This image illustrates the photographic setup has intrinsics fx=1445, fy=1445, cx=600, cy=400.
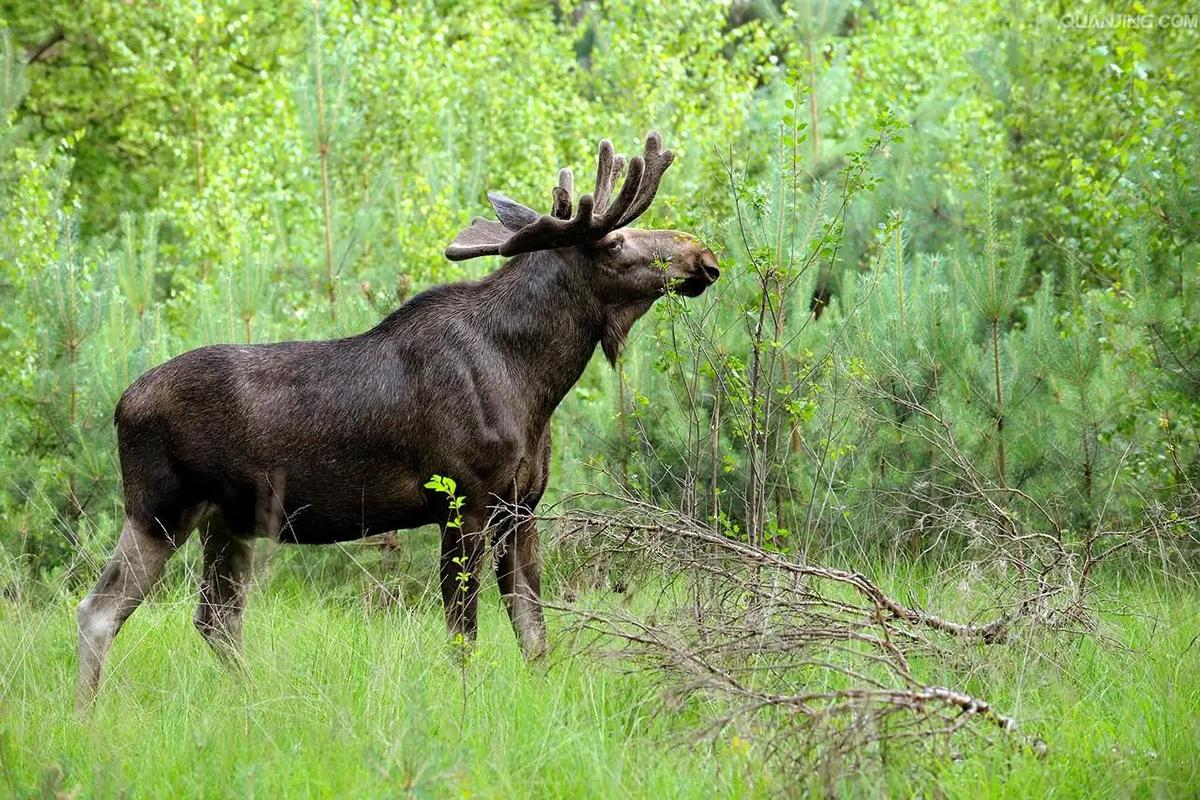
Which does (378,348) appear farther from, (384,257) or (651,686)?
(384,257)

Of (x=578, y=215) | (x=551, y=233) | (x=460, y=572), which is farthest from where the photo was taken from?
(x=551, y=233)

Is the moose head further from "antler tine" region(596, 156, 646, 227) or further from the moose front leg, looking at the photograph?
the moose front leg

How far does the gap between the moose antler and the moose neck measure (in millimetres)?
129

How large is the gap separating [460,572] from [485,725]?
1338 mm

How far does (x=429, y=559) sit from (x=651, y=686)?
3815mm

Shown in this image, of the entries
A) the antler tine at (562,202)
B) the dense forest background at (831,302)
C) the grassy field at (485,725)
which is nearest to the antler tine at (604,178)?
the antler tine at (562,202)

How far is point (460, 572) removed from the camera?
6.07 m

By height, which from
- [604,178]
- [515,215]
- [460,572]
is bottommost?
[460,572]

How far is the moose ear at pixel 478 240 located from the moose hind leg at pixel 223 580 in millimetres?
1640

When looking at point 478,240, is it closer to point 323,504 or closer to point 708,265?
point 708,265

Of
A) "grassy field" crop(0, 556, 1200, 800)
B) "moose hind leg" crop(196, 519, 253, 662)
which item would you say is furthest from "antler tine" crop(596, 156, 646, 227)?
"moose hind leg" crop(196, 519, 253, 662)

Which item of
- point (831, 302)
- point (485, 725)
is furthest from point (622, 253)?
point (831, 302)

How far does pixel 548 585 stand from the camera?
7898mm

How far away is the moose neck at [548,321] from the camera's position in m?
6.38
